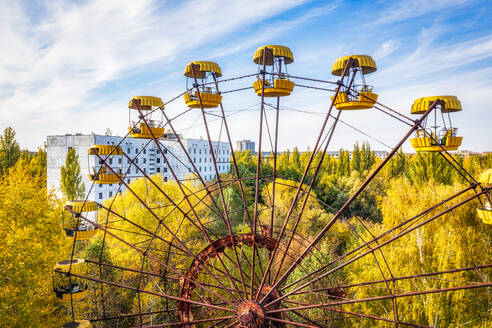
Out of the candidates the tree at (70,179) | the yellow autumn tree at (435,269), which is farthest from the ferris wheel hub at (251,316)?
the tree at (70,179)

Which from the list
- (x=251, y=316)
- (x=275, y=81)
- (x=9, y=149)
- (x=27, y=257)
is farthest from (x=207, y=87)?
(x=9, y=149)

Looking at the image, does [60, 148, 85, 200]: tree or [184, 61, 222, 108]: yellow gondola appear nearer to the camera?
[184, 61, 222, 108]: yellow gondola

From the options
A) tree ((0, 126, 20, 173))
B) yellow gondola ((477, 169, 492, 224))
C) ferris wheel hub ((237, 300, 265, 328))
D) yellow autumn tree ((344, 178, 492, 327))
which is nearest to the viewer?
yellow gondola ((477, 169, 492, 224))

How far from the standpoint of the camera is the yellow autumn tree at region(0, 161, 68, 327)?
45.0ft

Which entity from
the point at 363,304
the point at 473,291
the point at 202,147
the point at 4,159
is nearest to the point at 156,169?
the point at 202,147

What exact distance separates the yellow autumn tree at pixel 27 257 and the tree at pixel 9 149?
1044 inches

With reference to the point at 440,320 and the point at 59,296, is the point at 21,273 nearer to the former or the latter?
the point at 59,296

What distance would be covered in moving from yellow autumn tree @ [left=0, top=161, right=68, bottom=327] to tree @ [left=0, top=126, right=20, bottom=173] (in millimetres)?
26523

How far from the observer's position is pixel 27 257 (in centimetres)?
1484

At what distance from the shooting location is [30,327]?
13969mm

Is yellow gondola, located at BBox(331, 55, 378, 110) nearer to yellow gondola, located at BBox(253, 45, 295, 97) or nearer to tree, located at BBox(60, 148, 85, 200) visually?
yellow gondola, located at BBox(253, 45, 295, 97)

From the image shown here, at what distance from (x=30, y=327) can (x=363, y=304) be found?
51.8 ft

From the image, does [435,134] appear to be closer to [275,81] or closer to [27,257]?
[275,81]

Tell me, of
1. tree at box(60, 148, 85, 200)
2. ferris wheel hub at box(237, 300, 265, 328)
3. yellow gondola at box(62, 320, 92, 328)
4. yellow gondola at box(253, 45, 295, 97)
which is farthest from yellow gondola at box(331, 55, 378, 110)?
tree at box(60, 148, 85, 200)
